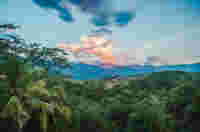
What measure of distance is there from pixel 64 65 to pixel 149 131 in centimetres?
1946

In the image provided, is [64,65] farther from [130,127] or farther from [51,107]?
[51,107]

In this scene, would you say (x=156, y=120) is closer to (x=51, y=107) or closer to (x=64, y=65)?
(x=51, y=107)

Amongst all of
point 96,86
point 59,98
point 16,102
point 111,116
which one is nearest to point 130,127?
point 111,116

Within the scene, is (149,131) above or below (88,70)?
below

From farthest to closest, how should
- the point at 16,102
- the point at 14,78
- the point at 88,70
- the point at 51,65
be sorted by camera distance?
1. the point at 88,70
2. the point at 51,65
3. the point at 14,78
4. the point at 16,102

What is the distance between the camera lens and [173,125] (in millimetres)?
14914

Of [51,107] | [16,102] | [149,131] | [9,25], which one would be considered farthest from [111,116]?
[9,25]

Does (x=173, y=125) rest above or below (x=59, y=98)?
below

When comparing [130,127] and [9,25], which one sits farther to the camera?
[9,25]

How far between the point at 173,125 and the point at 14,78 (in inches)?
493

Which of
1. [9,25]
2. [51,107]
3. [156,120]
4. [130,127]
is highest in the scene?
[9,25]

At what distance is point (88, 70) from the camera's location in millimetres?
41031

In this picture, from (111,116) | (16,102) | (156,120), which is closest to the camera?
(16,102)

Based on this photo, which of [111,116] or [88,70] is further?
[88,70]
